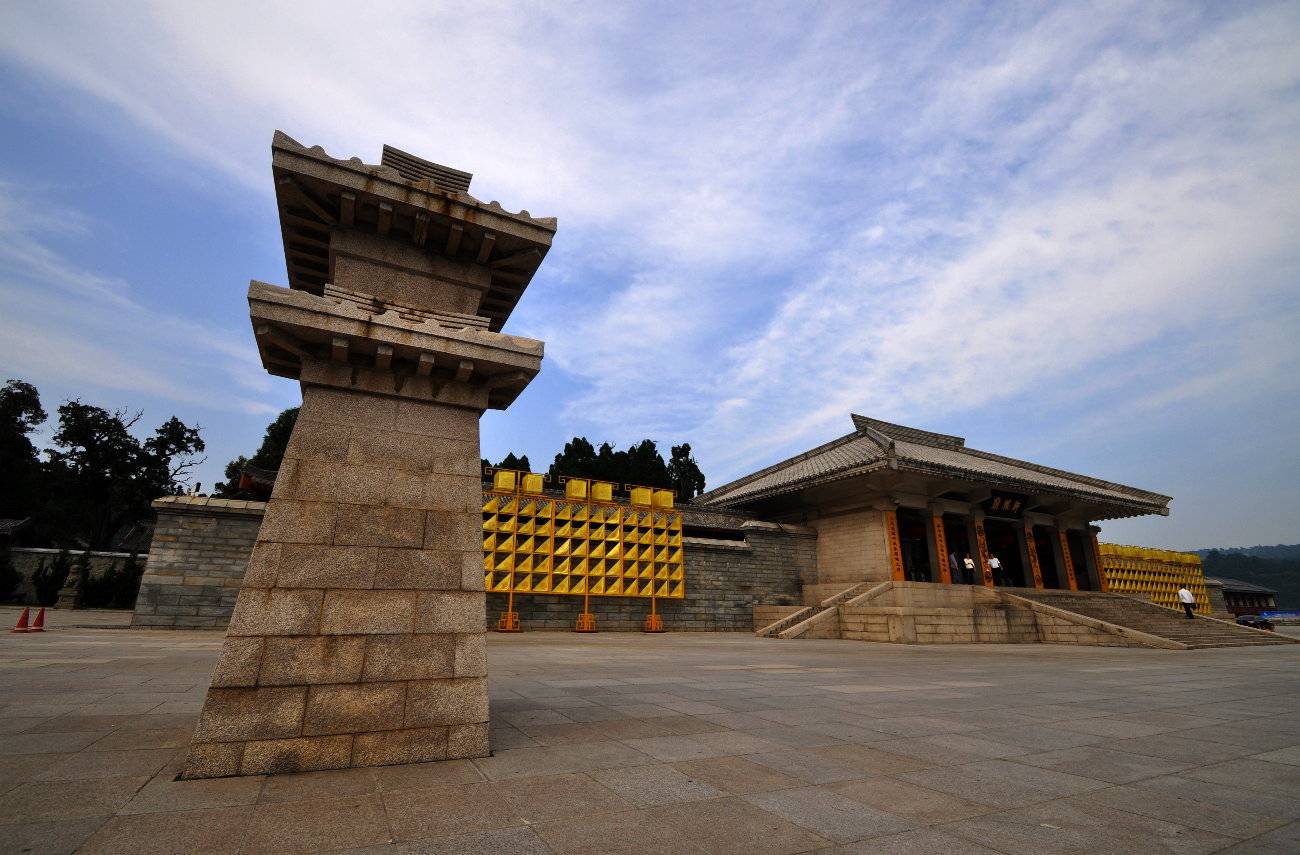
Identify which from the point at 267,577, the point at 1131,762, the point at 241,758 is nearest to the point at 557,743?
the point at 241,758

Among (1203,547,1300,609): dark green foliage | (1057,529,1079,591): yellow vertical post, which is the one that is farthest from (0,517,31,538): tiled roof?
(1203,547,1300,609): dark green foliage

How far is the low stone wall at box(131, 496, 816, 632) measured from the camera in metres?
14.1

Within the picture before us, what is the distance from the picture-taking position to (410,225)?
5.20 metres

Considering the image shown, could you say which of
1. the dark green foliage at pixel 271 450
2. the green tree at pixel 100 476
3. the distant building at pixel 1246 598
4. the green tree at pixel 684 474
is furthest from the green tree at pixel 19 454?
the distant building at pixel 1246 598

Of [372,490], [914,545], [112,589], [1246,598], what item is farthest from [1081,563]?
[112,589]

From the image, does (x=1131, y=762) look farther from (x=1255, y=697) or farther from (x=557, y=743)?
(x=1255, y=697)

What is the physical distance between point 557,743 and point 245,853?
7.36 ft

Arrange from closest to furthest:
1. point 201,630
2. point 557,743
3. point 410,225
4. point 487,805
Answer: point 487,805
point 557,743
point 410,225
point 201,630

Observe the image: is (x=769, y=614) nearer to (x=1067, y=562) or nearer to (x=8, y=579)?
(x=1067, y=562)

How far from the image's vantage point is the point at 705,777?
3.64 meters

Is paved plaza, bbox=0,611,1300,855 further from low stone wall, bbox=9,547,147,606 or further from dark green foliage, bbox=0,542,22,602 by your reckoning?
dark green foliage, bbox=0,542,22,602

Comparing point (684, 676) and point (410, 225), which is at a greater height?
point (410, 225)

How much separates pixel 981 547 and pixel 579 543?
16.8m

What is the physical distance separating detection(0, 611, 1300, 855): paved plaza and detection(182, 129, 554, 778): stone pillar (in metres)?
0.33
